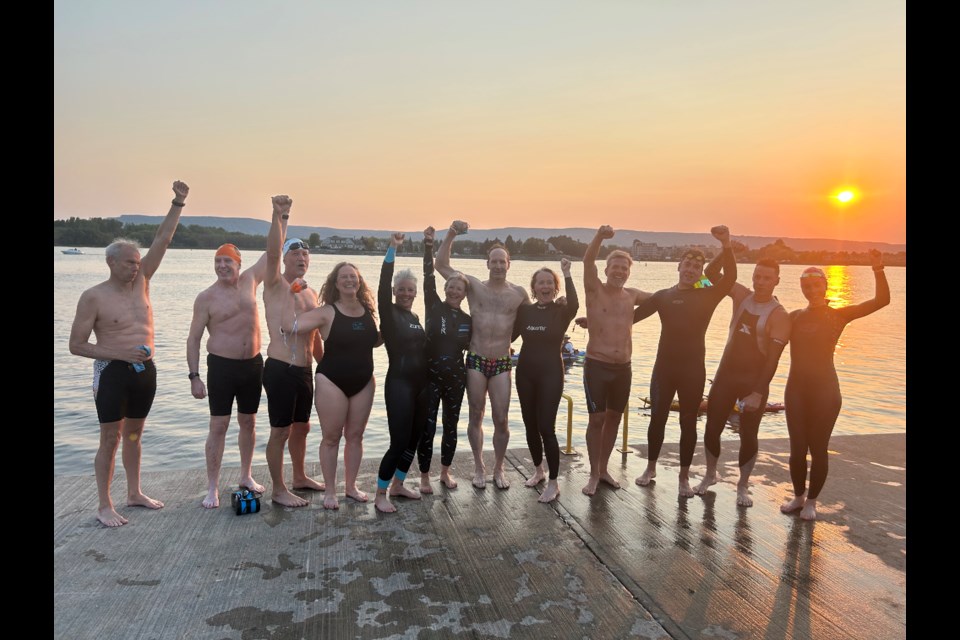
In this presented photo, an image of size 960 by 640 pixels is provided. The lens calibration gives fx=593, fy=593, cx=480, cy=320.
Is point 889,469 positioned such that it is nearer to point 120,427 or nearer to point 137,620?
point 137,620

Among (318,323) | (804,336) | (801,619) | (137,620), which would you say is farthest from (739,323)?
(137,620)

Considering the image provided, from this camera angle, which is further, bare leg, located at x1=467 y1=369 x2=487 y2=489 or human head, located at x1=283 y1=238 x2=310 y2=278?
bare leg, located at x1=467 y1=369 x2=487 y2=489

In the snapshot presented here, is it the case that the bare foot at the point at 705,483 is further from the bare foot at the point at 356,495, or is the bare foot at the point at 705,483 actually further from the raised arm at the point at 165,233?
the raised arm at the point at 165,233

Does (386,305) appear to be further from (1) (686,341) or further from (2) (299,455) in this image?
(1) (686,341)

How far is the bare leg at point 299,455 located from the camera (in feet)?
17.2

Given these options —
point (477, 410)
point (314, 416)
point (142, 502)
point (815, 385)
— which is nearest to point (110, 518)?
point (142, 502)

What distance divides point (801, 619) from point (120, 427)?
194 inches

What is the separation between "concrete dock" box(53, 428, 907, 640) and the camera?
3361 mm

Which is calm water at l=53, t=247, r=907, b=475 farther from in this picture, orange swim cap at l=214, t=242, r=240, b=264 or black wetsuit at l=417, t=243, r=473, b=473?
orange swim cap at l=214, t=242, r=240, b=264

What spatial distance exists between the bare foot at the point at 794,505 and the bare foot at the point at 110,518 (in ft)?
17.9

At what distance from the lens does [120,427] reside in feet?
15.2

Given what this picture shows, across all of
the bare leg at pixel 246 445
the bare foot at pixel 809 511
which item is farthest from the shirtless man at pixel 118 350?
the bare foot at pixel 809 511

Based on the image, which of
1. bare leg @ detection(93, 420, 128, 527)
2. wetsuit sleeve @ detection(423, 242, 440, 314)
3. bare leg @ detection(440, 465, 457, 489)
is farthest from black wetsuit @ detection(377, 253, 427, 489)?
bare leg @ detection(93, 420, 128, 527)

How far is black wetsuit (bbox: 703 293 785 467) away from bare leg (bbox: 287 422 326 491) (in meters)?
3.69
